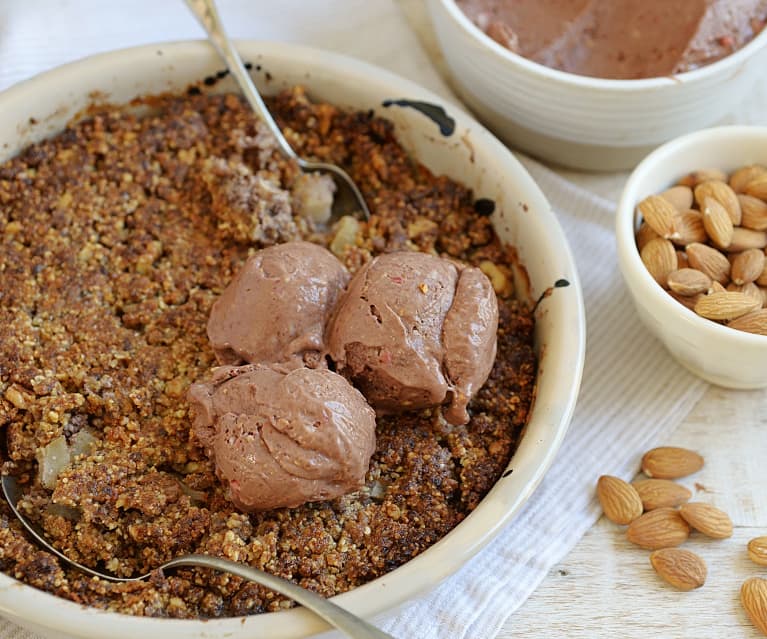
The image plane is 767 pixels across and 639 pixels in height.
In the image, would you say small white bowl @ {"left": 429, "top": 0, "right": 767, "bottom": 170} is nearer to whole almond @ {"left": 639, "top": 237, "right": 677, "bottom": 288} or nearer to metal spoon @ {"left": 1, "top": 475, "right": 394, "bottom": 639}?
whole almond @ {"left": 639, "top": 237, "right": 677, "bottom": 288}

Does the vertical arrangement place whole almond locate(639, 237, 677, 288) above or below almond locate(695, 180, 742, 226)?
below

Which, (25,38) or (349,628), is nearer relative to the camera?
(349,628)

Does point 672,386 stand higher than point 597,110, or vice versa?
point 597,110

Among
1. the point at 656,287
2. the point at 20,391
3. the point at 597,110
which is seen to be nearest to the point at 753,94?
the point at 597,110

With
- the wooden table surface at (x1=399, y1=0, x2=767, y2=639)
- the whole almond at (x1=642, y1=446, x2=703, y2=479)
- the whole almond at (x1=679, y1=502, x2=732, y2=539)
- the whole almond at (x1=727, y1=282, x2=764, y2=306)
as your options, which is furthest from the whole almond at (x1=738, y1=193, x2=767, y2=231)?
the whole almond at (x1=679, y1=502, x2=732, y2=539)

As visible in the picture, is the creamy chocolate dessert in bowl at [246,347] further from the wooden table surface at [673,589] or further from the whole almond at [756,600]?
the whole almond at [756,600]

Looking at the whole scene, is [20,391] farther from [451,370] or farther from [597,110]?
[597,110]

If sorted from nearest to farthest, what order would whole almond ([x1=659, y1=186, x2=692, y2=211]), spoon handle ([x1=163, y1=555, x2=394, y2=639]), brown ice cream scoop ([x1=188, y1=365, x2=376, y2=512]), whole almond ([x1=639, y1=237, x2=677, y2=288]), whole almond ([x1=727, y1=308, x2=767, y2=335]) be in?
1. spoon handle ([x1=163, y1=555, x2=394, y2=639])
2. brown ice cream scoop ([x1=188, y1=365, x2=376, y2=512])
3. whole almond ([x1=727, y1=308, x2=767, y2=335])
4. whole almond ([x1=639, y1=237, x2=677, y2=288])
5. whole almond ([x1=659, y1=186, x2=692, y2=211])
